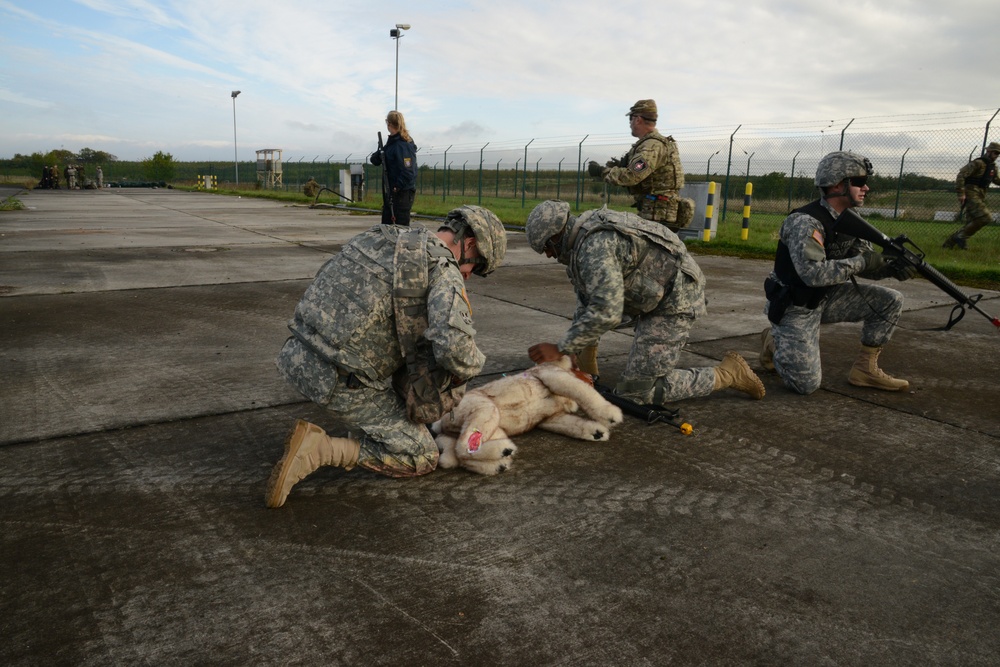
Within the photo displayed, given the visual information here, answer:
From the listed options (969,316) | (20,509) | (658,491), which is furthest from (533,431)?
(969,316)

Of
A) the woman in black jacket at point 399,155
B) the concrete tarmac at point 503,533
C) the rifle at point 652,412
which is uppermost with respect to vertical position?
the woman in black jacket at point 399,155

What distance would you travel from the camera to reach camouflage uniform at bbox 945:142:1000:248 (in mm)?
11633

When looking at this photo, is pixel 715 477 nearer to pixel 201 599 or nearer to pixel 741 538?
pixel 741 538

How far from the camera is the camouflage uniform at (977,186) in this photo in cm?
1163

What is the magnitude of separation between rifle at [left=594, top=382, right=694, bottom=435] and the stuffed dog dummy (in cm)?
28

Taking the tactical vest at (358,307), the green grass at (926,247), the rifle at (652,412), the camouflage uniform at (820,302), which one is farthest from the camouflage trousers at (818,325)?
the green grass at (926,247)

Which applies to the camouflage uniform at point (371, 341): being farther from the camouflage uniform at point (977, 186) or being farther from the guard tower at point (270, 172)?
the guard tower at point (270, 172)

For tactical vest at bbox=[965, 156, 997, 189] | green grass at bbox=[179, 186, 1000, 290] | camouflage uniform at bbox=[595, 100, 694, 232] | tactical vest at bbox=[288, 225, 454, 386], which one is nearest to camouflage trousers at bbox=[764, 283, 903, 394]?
tactical vest at bbox=[288, 225, 454, 386]

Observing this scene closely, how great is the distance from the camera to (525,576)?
2438mm

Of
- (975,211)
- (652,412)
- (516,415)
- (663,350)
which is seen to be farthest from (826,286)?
(975,211)

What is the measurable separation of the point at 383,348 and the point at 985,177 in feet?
40.4

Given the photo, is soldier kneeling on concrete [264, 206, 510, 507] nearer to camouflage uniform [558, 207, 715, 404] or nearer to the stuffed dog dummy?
the stuffed dog dummy

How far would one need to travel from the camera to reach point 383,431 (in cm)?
311

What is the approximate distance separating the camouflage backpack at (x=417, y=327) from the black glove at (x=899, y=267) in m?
2.86
